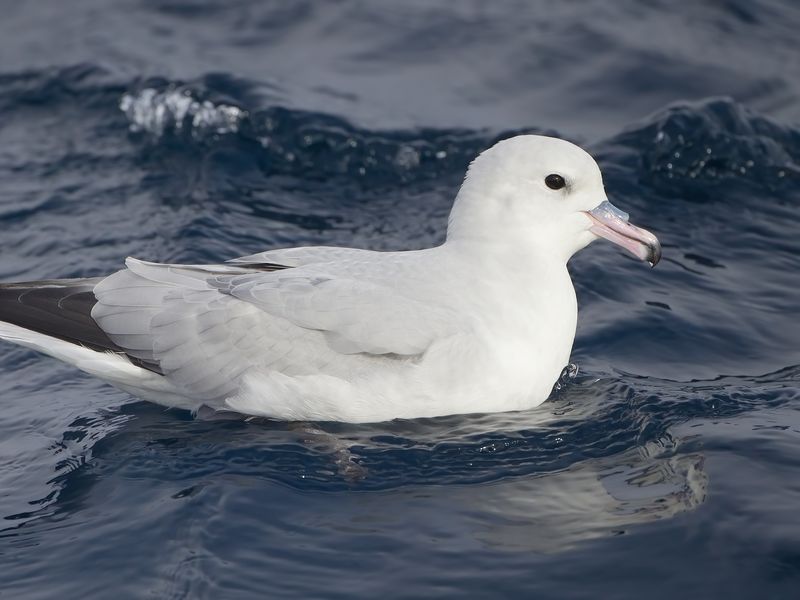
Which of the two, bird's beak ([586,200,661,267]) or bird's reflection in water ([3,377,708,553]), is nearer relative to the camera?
bird's reflection in water ([3,377,708,553])

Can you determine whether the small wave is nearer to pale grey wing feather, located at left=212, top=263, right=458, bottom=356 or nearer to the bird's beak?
the bird's beak

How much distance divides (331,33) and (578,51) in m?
2.46

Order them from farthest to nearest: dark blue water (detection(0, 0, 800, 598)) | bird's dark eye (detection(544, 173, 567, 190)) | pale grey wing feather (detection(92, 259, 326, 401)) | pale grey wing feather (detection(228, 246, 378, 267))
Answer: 1. pale grey wing feather (detection(228, 246, 378, 267))
2. bird's dark eye (detection(544, 173, 567, 190))
3. pale grey wing feather (detection(92, 259, 326, 401))
4. dark blue water (detection(0, 0, 800, 598))

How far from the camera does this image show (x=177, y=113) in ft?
33.9

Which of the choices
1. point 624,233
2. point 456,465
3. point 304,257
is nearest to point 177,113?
point 304,257

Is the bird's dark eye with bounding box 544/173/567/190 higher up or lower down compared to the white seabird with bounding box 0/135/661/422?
higher up

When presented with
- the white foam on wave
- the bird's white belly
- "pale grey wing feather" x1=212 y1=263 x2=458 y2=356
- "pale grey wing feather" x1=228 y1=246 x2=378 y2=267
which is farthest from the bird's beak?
the white foam on wave

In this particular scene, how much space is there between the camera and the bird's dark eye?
20.4 feet

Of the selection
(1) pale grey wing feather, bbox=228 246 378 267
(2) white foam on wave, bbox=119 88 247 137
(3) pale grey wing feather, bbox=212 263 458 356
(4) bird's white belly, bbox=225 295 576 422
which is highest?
(2) white foam on wave, bbox=119 88 247 137

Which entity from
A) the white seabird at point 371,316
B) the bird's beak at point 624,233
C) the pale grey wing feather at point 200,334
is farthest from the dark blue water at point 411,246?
the bird's beak at point 624,233

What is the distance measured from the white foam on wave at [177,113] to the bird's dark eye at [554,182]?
4519 mm

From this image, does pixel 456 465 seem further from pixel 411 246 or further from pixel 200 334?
pixel 411 246

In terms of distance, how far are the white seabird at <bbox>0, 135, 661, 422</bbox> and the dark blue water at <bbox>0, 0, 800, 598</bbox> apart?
0.80 feet

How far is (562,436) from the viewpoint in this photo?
19.9ft
